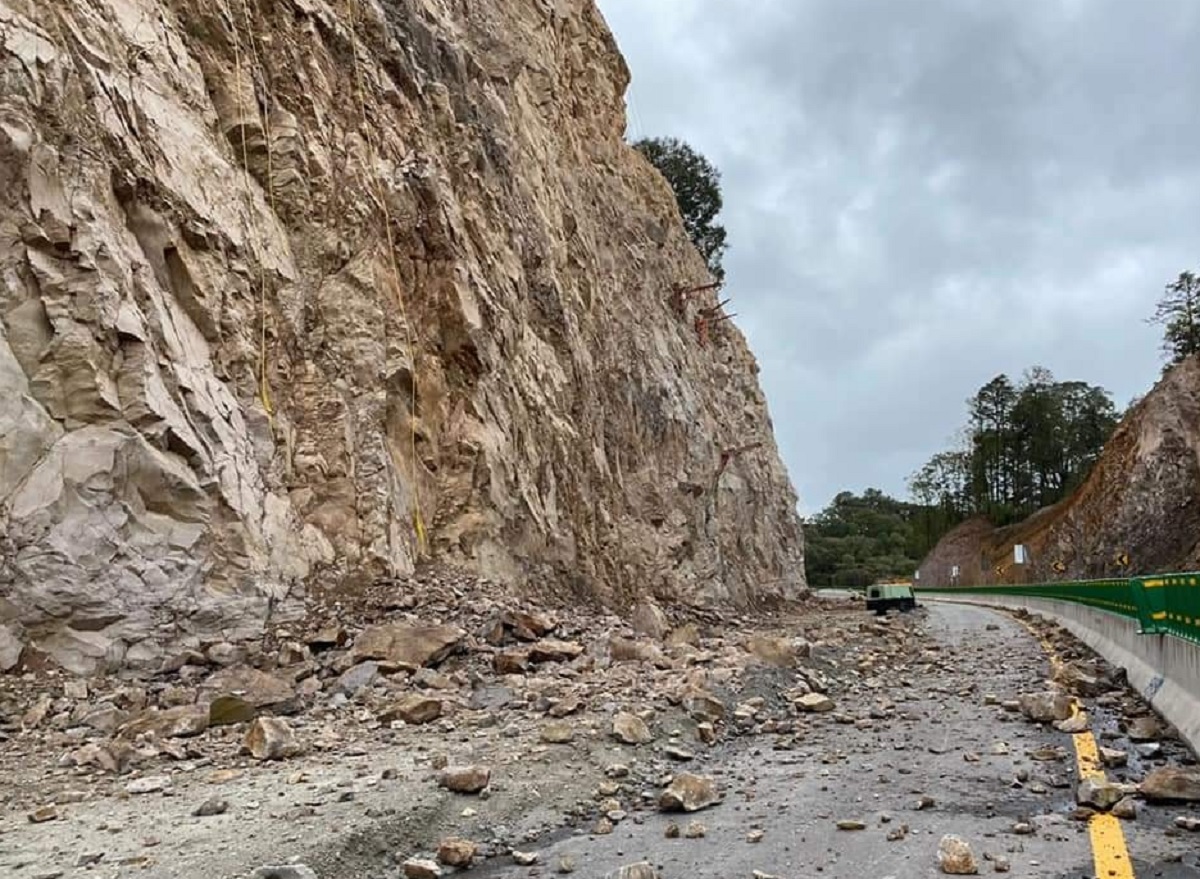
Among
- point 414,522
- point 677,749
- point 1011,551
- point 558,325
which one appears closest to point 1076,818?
point 677,749

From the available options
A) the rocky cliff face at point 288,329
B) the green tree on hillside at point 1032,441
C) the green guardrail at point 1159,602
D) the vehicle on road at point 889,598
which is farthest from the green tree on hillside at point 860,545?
the green guardrail at point 1159,602

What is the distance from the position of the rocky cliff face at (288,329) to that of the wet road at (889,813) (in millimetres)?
6090

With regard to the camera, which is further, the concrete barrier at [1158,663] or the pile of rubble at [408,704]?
the concrete barrier at [1158,663]

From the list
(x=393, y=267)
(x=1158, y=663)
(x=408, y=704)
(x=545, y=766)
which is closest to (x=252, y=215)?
(x=393, y=267)

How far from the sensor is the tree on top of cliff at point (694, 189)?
Result: 5001 cm

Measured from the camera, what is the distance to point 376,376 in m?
14.9

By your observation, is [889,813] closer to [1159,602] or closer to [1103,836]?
[1103,836]

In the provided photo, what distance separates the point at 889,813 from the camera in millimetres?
5934

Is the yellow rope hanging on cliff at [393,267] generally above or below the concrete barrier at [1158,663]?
above

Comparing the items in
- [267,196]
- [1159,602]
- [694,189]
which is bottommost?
[1159,602]

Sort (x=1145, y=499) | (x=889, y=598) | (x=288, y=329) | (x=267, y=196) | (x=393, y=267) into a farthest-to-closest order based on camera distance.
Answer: (x=1145, y=499) < (x=889, y=598) < (x=393, y=267) < (x=267, y=196) < (x=288, y=329)

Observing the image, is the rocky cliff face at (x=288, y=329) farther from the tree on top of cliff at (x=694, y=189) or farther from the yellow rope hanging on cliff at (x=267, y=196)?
the tree on top of cliff at (x=694, y=189)

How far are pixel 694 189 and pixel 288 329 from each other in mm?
40190

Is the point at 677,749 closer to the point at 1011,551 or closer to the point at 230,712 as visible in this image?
the point at 230,712
